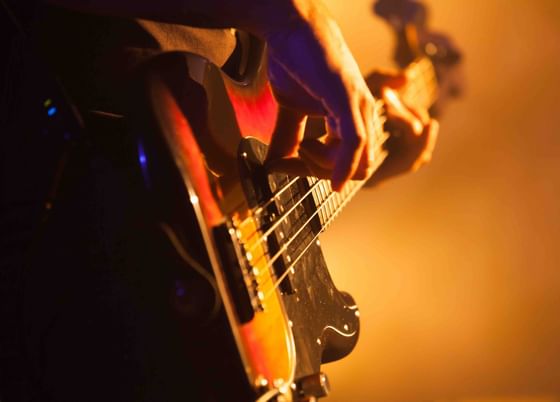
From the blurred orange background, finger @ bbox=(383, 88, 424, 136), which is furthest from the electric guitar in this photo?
the blurred orange background

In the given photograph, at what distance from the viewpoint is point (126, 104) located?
0.50m

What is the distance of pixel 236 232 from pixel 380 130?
2.11ft

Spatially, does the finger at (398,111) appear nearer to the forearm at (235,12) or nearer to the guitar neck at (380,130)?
the guitar neck at (380,130)

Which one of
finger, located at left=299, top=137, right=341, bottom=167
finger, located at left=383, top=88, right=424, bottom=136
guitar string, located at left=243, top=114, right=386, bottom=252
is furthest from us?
finger, located at left=383, top=88, right=424, bottom=136

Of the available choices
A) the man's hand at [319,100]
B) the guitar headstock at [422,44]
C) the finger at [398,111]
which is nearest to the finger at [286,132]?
the man's hand at [319,100]

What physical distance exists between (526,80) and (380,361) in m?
0.89

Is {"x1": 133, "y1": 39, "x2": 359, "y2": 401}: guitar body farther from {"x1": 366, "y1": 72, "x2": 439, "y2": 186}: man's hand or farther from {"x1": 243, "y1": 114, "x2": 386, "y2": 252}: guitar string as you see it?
{"x1": 366, "y1": 72, "x2": 439, "y2": 186}: man's hand

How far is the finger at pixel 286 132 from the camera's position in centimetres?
74

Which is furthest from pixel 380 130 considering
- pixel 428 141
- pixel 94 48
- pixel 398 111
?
pixel 94 48

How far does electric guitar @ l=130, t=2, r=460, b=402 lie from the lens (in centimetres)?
49

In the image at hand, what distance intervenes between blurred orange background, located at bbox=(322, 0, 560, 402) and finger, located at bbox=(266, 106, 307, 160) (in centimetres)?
66

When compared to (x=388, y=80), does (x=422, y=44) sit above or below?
above

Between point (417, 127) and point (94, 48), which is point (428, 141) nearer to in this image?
point (417, 127)

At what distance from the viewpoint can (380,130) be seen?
3.61 feet
